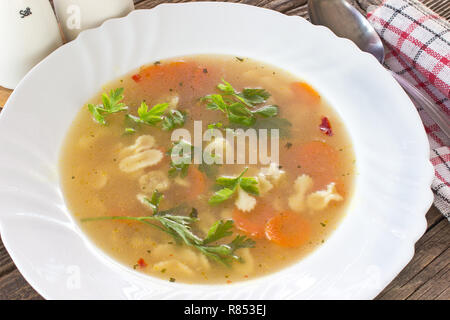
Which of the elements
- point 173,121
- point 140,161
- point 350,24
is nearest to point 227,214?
point 140,161

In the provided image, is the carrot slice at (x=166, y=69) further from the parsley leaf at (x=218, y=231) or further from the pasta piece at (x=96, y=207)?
the parsley leaf at (x=218, y=231)

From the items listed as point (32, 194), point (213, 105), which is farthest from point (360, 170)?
point (32, 194)

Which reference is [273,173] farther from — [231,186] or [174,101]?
[174,101]

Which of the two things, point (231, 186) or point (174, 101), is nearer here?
point (231, 186)

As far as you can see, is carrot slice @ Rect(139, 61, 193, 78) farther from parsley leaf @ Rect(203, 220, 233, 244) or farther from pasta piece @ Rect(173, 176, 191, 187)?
parsley leaf @ Rect(203, 220, 233, 244)

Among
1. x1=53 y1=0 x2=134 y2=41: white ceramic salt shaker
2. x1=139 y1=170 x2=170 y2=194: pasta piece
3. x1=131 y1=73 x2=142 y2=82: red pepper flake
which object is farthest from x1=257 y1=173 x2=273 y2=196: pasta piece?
x1=53 y1=0 x2=134 y2=41: white ceramic salt shaker

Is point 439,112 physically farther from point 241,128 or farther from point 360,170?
point 241,128

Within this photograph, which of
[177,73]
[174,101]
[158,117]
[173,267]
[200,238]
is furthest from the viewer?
[177,73]
